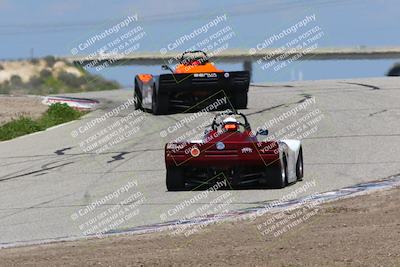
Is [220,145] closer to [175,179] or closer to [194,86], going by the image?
[175,179]

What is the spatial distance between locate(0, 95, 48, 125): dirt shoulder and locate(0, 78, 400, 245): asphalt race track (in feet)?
10.4

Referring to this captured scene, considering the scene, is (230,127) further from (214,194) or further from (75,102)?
(75,102)

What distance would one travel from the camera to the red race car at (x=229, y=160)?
13672 millimetres

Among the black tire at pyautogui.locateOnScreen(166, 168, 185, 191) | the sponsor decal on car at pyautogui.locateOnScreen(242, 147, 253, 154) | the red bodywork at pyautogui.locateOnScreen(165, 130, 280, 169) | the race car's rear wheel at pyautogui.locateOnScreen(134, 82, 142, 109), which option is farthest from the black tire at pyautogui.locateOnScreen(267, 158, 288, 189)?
the race car's rear wheel at pyautogui.locateOnScreen(134, 82, 142, 109)

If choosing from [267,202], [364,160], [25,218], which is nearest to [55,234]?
[25,218]

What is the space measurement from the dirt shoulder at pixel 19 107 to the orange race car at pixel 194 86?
5748mm

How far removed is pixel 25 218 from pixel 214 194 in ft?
8.64

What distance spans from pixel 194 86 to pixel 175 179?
8980 millimetres

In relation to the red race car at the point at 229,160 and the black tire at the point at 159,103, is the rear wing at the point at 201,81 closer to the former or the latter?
the black tire at the point at 159,103

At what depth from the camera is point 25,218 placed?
12750mm

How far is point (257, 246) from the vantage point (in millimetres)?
9125

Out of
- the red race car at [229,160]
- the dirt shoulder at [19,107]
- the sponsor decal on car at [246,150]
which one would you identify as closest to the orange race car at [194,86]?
the dirt shoulder at [19,107]

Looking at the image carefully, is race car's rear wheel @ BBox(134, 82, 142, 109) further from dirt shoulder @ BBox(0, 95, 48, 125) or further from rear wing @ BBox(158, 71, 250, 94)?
dirt shoulder @ BBox(0, 95, 48, 125)

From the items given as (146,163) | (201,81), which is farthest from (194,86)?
(146,163)
